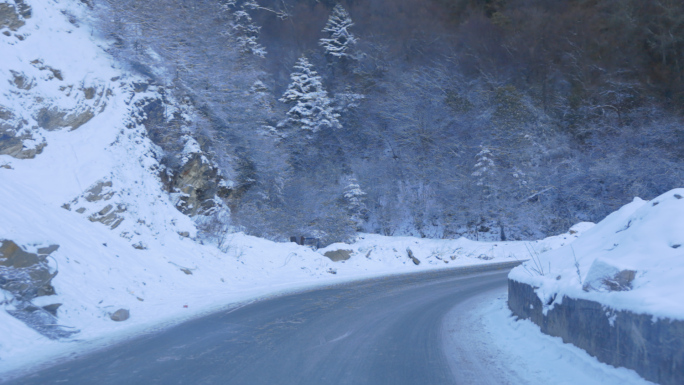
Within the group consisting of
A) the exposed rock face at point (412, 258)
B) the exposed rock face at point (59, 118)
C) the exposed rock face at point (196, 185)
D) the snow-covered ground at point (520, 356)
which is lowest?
the snow-covered ground at point (520, 356)

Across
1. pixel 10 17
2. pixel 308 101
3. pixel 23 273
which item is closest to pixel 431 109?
pixel 308 101

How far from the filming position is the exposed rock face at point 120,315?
1009 cm

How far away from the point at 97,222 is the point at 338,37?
1573 inches

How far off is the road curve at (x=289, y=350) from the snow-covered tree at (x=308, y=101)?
31816mm

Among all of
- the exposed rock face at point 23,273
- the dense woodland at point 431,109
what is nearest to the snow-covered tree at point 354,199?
the dense woodland at point 431,109

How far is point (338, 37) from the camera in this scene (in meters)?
51.1

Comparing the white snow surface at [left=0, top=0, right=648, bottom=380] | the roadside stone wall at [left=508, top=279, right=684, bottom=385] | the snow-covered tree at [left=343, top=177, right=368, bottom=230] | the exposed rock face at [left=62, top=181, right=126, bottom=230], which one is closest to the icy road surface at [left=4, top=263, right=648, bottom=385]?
the white snow surface at [left=0, top=0, right=648, bottom=380]

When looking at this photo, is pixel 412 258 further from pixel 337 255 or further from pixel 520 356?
pixel 520 356

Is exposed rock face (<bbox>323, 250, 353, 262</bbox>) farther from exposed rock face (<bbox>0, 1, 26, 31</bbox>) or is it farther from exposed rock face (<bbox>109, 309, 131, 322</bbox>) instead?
exposed rock face (<bbox>0, 1, 26, 31</bbox>)

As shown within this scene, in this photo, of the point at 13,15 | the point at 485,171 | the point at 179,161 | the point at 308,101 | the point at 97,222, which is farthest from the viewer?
the point at 308,101

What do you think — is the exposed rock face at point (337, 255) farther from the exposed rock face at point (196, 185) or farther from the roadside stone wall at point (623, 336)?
the roadside stone wall at point (623, 336)

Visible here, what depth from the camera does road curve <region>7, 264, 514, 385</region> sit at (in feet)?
20.2

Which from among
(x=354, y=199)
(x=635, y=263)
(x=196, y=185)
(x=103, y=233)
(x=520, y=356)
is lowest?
(x=520, y=356)

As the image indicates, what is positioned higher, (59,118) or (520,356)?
(59,118)
